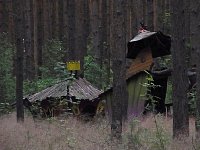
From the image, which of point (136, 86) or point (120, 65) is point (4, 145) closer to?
point (120, 65)

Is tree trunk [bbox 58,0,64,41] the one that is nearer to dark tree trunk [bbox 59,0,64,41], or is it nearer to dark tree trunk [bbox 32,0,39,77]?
dark tree trunk [bbox 59,0,64,41]

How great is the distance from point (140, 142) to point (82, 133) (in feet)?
9.16

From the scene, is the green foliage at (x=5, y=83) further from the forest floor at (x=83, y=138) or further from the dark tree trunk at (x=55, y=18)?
the dark tree trunk at (x=55, y=18)

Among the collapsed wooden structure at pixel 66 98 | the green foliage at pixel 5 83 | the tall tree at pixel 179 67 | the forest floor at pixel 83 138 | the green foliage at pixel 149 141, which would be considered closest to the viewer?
the green foliage at pixel 149 141

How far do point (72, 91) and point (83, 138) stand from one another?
5.29 meters

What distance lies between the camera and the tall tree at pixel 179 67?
9930mm

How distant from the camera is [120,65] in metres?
10.6

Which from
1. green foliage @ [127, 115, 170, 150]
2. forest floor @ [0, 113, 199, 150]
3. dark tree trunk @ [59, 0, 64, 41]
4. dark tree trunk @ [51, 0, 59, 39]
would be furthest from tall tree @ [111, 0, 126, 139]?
dark tree trunk @ [51, 0, 59, 39]

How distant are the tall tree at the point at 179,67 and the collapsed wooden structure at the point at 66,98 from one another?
5.01 m

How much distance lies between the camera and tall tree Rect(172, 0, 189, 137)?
993 cm

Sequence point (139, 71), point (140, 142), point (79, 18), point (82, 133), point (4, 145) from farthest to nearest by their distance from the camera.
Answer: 1. point (79, 18)
2. point (139, 71)
3. point (82, 133)
4. point (4, 145)
5. point (140, 142)

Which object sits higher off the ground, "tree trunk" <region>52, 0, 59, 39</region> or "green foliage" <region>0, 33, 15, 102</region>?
"tree trunk" <region>52, 0, 59, 39</region>

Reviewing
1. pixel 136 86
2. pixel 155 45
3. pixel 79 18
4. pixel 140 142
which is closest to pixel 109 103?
pixel 136 86

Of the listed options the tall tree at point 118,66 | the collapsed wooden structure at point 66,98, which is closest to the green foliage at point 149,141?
the tall tree at point 118,66
